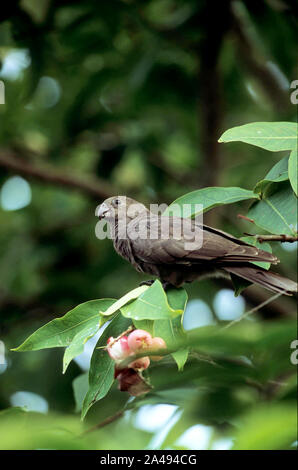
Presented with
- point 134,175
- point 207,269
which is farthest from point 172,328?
point 134,175

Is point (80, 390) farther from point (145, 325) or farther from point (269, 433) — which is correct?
point (269, 433)

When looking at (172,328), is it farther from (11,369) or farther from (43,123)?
(43,123)

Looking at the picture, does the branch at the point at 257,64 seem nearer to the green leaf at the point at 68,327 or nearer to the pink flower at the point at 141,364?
the green leaf at the point at 68,327

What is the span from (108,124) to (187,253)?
2891 mm

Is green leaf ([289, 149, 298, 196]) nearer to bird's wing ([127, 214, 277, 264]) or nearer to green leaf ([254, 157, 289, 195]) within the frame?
green leaf ([254, 157, 289, 195])

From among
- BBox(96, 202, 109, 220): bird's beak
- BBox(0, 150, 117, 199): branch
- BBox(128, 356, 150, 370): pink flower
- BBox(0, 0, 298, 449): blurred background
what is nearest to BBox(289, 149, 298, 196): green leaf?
BBox(128, 356, 150, 370): pink flower

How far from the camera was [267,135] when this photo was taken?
6.86ft

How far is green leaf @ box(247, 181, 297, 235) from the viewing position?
220cm

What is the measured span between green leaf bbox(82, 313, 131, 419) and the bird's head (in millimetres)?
1198

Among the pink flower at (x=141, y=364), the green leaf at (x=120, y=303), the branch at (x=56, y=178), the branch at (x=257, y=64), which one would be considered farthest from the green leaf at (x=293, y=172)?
the branch at (x=257, y=64)

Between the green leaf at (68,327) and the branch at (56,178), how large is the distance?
288 centimetres

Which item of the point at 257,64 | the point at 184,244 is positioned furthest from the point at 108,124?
the point at 184,244

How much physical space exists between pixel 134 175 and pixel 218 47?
6.73 ft

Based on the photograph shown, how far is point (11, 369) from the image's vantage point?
478cm
